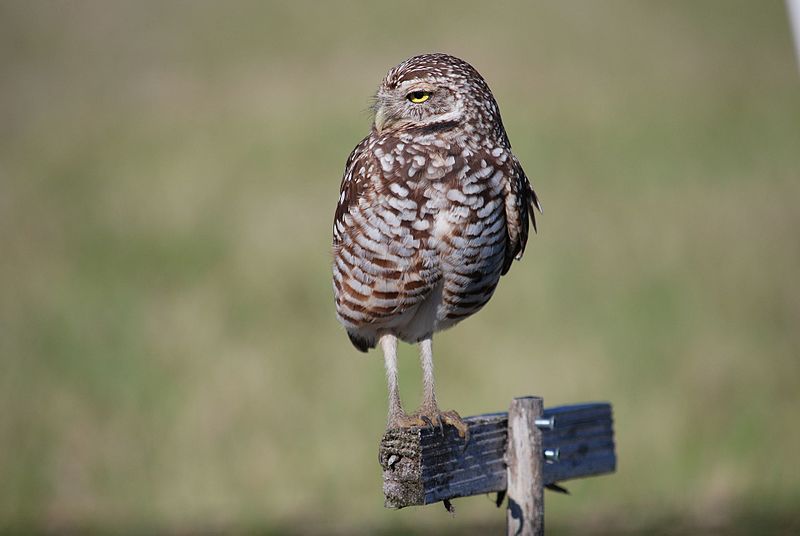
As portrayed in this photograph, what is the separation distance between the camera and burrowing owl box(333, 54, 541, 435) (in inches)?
165

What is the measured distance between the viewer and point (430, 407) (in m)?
4.34

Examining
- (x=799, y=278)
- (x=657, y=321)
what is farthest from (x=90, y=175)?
(x=799, y=278)

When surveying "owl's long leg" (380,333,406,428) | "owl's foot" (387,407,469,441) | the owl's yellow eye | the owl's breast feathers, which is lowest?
"owl's foot" (387,407,469,441)

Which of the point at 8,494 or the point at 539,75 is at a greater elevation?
the point at 539,75

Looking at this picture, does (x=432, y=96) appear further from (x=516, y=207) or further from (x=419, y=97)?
(x=516, y=207)

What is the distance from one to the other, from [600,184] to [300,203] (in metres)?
3.18

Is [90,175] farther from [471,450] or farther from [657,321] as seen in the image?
[471,450]

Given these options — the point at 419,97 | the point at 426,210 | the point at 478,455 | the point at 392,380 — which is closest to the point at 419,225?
the point at 426,210

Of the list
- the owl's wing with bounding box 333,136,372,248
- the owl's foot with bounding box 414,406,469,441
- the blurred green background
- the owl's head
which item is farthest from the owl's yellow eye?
the blurred green background

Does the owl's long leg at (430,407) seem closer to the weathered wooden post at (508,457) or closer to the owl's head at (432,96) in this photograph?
the weathered wooden post at (508,457)

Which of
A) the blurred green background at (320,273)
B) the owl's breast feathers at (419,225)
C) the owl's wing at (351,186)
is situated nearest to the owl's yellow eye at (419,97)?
the owl's breast feathers at (419,225)

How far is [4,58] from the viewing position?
12.7m

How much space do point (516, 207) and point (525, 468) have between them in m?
1.07

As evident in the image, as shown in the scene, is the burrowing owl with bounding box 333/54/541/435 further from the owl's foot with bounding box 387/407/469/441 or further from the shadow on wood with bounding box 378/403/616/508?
the shadow on wood with bounding box 378/403/616/508
